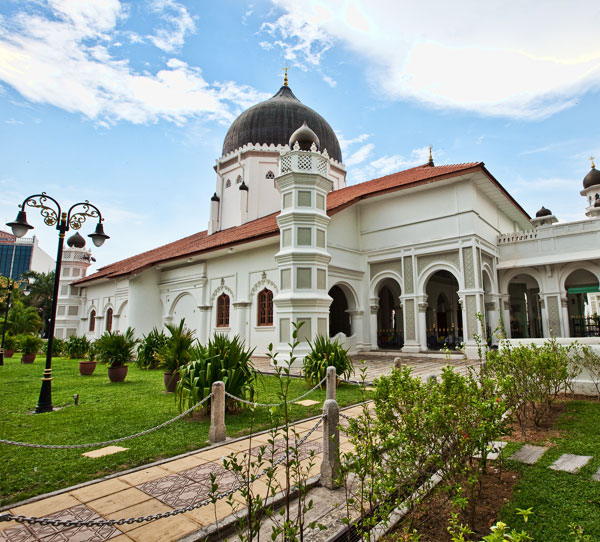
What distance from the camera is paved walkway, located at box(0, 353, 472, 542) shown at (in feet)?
9.24

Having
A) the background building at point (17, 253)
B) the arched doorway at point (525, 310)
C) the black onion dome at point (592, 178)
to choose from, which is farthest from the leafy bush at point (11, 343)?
the background building at point (17, 253)

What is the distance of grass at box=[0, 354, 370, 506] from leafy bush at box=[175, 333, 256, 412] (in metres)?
0.39

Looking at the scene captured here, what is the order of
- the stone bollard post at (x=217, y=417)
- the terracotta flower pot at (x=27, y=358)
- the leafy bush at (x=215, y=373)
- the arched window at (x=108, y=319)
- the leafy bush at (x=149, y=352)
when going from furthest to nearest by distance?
the arched window at (x=108, y=319) < the terracotta flower pot at (x=27, y=358) < the leafy bush at (x=149, y=352) < the leafy bush at (x=215, y=373) < the stone bollard post at (x=217, y=417)

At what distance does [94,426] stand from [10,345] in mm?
19160

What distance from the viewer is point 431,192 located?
52.6ft

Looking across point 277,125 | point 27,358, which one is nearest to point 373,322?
point 277,125

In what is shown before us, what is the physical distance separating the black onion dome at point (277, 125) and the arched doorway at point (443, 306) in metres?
10.00

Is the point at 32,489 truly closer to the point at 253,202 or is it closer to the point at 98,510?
the point at 98,510

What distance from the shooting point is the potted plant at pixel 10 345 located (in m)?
20.1

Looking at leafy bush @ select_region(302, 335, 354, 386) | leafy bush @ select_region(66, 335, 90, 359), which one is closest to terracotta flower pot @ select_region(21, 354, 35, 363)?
leafy bush @ select_region(66, 335, 90, 359)

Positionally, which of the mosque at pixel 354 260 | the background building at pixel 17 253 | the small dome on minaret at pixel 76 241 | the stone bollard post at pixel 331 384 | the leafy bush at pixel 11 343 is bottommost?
the stone bollard post at pixel 331 384

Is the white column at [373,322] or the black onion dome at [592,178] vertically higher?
the black onion dome at [592,178]

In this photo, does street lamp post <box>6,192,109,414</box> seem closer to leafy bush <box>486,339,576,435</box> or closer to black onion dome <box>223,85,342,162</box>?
leafy bush <box>486,339,576,435</box>

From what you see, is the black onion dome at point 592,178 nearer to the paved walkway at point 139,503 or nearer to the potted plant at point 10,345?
the paved walkway at point 139,503
